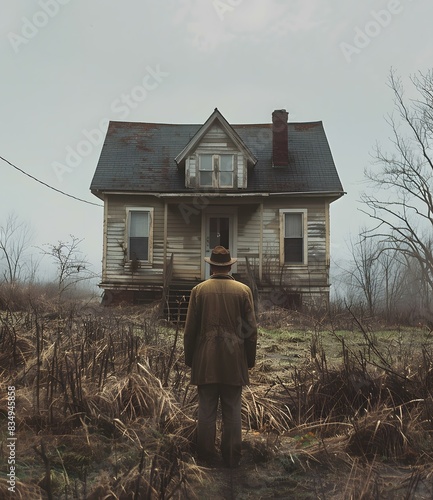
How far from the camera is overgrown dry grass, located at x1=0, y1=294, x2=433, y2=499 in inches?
146

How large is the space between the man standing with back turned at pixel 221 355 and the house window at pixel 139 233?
1406 centimetres

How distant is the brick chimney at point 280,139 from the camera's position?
19609 millimetres

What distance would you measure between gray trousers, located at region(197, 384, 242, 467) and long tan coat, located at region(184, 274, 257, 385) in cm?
14

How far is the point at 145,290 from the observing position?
1814 centimetres

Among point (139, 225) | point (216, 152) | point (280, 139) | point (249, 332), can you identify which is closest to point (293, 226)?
point (280, 139)

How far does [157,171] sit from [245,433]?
15110 millimetres

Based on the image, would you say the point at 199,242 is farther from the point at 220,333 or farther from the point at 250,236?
the point at 220,333

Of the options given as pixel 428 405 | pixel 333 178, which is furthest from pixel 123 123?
pixel 428 405

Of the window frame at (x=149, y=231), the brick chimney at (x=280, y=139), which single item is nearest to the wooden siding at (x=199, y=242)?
the window frame at (x=149, y=231)

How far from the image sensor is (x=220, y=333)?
15.1 ft

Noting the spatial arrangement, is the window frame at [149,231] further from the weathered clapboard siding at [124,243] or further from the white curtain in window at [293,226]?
the white curtain in window at [293,226]

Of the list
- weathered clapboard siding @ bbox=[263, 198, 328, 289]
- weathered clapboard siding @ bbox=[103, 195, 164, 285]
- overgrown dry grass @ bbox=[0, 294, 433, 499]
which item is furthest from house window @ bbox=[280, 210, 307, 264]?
overgrown dry grass @ bbox=[0, 294, 433, 499]

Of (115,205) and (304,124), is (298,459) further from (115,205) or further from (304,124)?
(304,124)

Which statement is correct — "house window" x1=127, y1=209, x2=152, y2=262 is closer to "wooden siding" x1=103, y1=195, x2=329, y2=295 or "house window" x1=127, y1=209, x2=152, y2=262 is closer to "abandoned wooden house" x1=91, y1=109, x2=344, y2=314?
"abandoned wooden house" x1=91, y1=109, x2=344, y2=314
